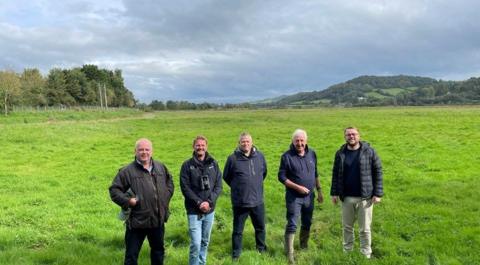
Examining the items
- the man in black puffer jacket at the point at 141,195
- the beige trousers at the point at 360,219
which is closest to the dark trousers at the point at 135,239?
the man in black puffer jacket at the point at 141,195

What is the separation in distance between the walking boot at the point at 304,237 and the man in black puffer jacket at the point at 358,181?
3.04 ft

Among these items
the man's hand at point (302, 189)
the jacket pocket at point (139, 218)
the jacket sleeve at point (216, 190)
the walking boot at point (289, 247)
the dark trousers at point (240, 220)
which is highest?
the jacket sleeve at point (216, 190)

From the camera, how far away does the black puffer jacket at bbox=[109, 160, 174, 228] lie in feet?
22.0

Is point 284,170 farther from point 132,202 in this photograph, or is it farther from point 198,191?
point 132,202

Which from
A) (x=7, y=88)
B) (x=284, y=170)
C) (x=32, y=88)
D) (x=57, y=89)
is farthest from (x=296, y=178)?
(x=57, y=89)

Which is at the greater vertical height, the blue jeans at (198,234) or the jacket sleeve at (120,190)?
the jacket sleeve at (120,190)

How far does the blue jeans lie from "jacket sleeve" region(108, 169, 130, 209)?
1.17 meters

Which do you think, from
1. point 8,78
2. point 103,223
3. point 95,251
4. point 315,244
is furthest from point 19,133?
point 8,78

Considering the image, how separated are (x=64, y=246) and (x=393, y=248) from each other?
21.8 feet

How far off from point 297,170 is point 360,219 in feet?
4.67

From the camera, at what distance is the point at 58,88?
93000 millimetres

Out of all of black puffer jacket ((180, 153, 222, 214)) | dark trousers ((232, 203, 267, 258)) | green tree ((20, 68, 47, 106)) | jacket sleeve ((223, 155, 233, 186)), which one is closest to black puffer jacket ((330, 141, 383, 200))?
dark trousers ((232, 203, 267, 258))

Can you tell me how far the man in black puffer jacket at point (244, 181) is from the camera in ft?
26.3

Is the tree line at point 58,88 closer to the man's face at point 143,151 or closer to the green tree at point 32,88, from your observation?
the green tree at point 32,88
